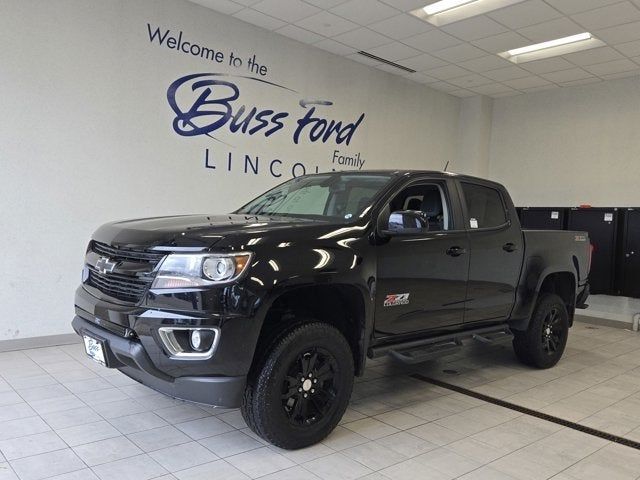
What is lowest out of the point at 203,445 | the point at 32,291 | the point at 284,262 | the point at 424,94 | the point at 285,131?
the point at 203,445

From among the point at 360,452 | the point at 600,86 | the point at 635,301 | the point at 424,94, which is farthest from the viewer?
the point at 424,94

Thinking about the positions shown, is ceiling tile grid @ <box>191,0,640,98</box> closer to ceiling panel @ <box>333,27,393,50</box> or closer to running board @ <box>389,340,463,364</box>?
ceiling panel @ <box>333,27,393,50</box>

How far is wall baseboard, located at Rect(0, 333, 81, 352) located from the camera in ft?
15.1

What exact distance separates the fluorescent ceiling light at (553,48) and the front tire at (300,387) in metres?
5.69

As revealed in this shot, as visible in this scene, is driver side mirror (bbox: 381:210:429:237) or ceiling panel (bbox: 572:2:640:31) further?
ceiling panel (bbox: 572:2:640:31)

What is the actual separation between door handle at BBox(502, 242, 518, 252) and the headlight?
7.81ft

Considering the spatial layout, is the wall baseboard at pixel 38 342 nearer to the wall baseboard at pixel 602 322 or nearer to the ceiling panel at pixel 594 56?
the wall baseboard at pixel 602 322

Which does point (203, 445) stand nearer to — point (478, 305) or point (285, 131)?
point (478, 305)

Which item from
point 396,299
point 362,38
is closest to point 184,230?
point 396,299

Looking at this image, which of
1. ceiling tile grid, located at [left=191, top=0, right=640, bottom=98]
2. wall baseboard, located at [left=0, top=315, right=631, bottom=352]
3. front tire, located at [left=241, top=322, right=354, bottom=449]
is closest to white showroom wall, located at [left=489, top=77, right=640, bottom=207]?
A: ceiling tile grid, located at [left=191, top=0, right=640, bottom=98]

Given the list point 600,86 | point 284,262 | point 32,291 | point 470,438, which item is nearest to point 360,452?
point 470,438

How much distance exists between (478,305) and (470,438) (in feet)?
3.55

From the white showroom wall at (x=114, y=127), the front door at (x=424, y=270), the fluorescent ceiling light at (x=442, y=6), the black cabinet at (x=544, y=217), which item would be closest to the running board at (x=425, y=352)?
the front door at (x=424, y=270)

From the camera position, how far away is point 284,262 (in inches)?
101
